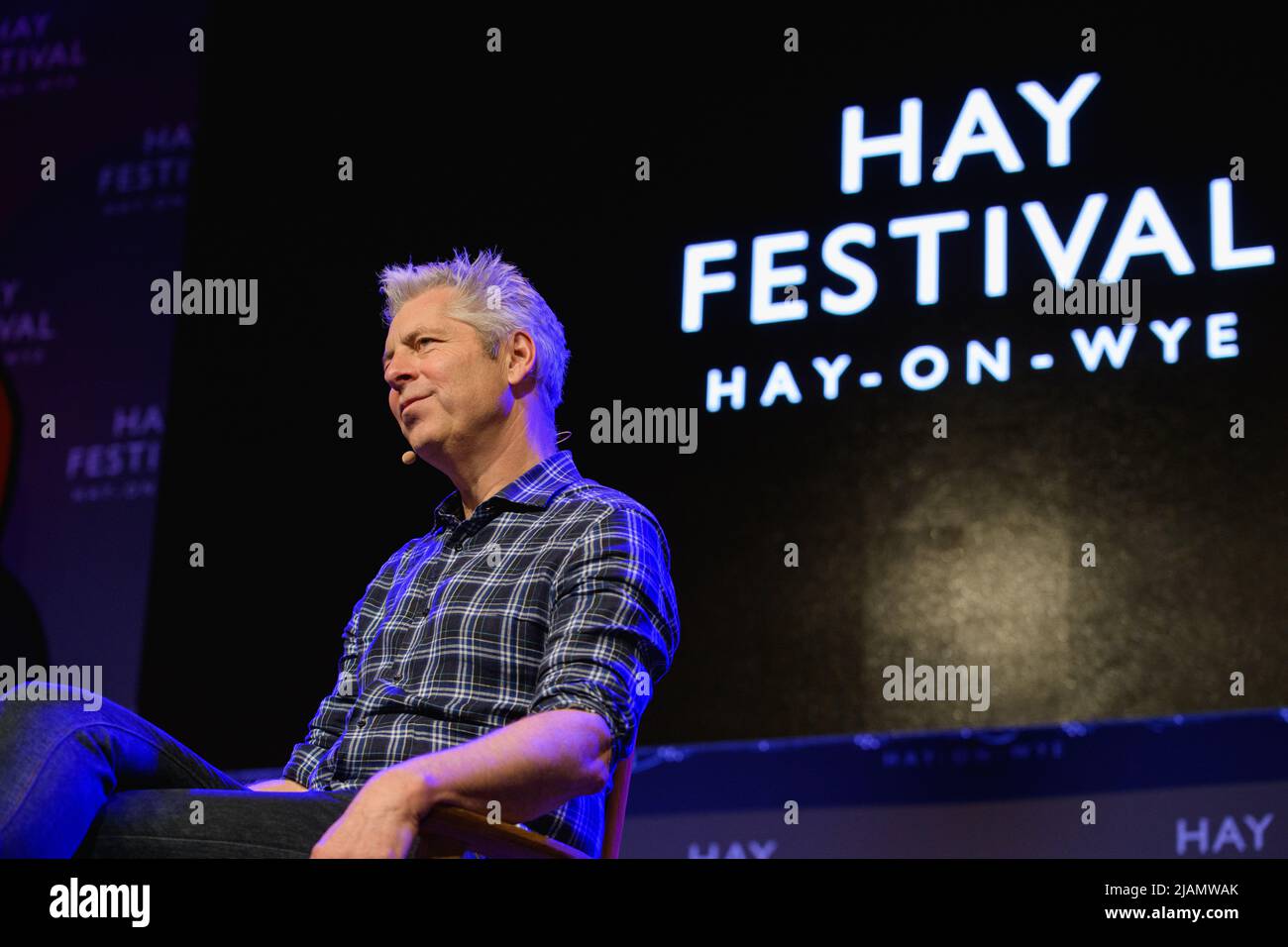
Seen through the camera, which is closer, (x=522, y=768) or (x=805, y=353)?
(x=522, y=768)

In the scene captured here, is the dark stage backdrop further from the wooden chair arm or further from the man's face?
the wooden chair arm

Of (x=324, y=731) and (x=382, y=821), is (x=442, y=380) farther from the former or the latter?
(x=382, y=821)

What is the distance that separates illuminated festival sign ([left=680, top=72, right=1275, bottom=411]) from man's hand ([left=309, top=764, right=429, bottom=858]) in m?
2.13

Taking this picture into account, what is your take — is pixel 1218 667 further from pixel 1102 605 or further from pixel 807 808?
pixel 807 808

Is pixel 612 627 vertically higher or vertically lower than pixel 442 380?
lower

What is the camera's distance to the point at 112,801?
5.50 feet

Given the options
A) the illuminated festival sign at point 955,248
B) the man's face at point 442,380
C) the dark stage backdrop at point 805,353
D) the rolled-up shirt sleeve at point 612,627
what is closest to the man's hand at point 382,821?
the rolled-up shirt sleeve at point 612,627

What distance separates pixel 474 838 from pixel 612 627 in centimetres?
35

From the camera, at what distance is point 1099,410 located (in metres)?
Result: 3.30

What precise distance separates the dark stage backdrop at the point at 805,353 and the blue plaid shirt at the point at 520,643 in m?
1.40

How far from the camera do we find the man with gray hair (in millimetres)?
1591

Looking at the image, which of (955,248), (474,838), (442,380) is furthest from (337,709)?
(955,248)

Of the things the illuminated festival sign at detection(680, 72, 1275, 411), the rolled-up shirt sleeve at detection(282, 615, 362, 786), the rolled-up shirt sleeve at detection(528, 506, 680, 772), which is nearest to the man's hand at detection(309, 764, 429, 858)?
the rolled-up shirt sleeve at detection(528, 506, 680, 772)
